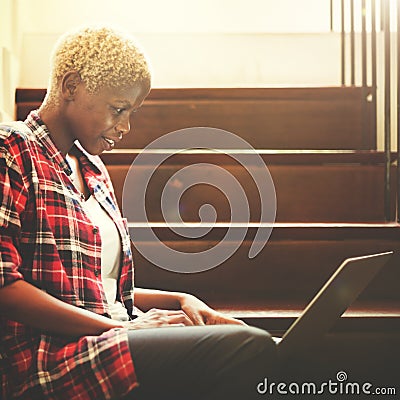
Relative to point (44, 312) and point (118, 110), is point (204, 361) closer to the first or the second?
point (44, 312)

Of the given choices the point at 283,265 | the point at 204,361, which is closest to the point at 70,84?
the point at 204,361

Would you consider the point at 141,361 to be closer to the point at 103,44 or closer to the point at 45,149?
the point at 45,149

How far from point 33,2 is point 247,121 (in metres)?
1.70

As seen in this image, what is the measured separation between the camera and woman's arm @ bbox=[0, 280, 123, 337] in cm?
138

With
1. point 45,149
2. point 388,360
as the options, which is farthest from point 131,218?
point 45,149

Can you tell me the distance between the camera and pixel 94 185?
5.56ft

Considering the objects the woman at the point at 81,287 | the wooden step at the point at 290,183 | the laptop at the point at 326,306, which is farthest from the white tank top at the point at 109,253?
the wooden step at the point at 290,183

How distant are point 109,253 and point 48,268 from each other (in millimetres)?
232

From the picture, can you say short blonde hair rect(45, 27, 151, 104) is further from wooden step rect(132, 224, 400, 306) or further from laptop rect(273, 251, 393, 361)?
wooden step rect(132, 224, 400, 306)

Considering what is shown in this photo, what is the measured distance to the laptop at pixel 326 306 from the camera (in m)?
1.33

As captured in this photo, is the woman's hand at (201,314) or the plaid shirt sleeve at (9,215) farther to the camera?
the woman's hand at (201,314)

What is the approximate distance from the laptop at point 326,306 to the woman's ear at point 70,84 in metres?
A: 0.59

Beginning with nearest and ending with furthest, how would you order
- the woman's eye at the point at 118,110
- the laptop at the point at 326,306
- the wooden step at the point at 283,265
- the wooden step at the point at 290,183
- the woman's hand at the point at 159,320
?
the laptop at the point at 326,306 → the woman's hand at the point at 159,320 → the woman's eye at the point at 118,110 → the wooden step at the point at 283,265 → the wooden step at the point at 290,183

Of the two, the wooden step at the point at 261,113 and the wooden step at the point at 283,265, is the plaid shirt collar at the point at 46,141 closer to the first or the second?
the wooden step at the point at 283,265
